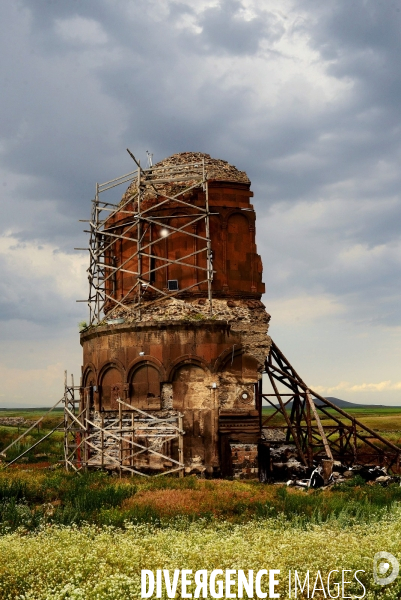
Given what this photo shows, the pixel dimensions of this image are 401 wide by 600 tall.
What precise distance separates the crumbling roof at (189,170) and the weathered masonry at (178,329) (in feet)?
0.21

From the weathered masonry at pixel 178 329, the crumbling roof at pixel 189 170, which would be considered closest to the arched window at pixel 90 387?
the weathered masonry at pixel 178 329

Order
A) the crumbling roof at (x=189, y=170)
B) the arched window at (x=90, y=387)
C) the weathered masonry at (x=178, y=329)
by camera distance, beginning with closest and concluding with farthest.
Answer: the weathered masonry at (x=178, y=329)
the arched window at (x=90, y=387)
the crumbling roof at (x=189, y=170)

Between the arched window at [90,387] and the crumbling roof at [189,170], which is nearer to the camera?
the arched window at [90,387]

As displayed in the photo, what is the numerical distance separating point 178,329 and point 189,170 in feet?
24.0

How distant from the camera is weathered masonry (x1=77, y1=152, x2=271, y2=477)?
874 inches

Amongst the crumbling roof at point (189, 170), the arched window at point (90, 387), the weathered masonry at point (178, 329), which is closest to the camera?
the weathered masonry at point (178, 329)

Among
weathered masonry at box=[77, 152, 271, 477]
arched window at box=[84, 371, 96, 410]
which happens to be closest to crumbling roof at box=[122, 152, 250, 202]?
weathered masonry at box=[77, 152, 271, 477]

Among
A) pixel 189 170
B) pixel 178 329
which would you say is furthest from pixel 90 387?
pixel 189 170

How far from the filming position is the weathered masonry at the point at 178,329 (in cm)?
2220

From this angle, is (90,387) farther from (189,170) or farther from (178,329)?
(189,170)

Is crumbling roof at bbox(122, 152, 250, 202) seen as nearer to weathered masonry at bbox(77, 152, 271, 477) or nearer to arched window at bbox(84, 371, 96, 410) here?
weathered masonry at bbox(77, 152, 271, 477)

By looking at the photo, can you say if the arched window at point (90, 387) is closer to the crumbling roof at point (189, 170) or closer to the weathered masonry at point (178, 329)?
the weathered masonry at point (178, 329)

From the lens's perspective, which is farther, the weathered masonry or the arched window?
the arched window

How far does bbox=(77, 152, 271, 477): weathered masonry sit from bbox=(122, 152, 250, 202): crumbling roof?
0.07 metres
